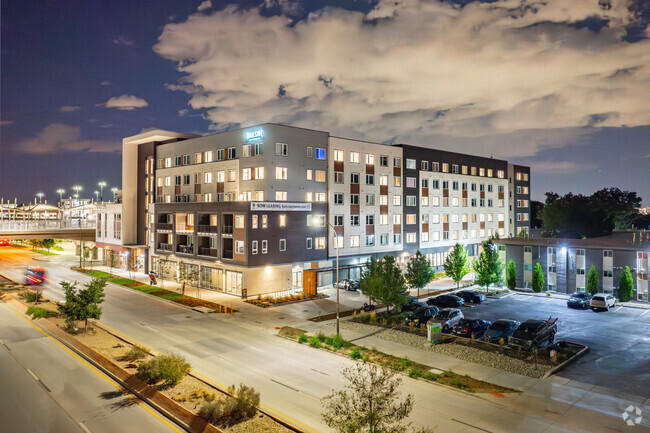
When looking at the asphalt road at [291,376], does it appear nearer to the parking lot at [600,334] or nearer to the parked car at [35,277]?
the parking lot at [600,334]

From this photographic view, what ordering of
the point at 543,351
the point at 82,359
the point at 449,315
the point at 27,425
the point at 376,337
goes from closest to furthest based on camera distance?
1. the point at 27,425
2. the point at 82,359
3. the point at 543,351
4. the point at 376,337
5. the point at 449,315

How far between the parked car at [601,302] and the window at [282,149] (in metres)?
37.9

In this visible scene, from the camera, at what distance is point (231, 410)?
17.9 metres

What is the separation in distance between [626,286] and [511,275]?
12733mm

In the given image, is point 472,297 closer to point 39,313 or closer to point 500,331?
point 500,331

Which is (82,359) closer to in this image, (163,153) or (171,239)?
(171,239)

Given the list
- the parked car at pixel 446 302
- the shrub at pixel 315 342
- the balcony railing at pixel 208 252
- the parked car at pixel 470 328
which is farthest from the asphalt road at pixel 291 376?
the parked car at pixel 446 302

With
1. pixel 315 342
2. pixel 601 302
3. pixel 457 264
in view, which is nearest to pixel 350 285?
Result: pixel 457 264

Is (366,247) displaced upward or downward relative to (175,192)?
downward

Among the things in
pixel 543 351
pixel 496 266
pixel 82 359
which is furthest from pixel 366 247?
pixel 82 359

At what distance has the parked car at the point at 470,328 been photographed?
33.4 metres

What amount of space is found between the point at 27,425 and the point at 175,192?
1970 inches

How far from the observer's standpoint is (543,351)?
29.0 m

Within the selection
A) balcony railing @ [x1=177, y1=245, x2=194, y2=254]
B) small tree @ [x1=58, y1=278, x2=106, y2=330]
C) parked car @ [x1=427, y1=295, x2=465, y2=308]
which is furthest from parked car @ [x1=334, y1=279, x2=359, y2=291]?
small tree @ [x1=58, y1=278, x2=106, y2=330]
